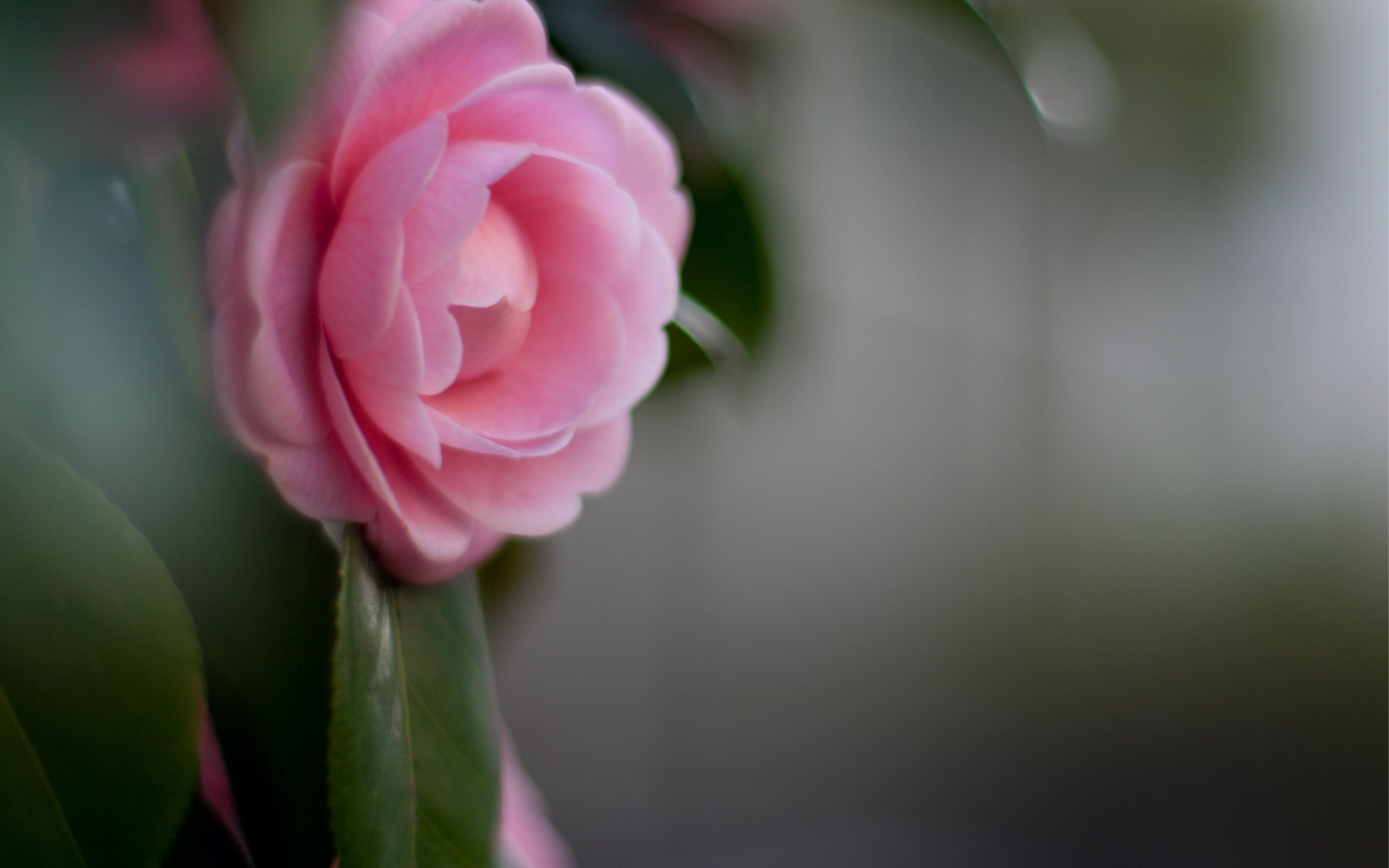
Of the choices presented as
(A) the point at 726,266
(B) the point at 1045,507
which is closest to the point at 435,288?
(A) the point at 726,266

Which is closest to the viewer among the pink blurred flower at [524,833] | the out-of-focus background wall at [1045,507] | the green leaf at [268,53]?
the green leaf at [268,53]

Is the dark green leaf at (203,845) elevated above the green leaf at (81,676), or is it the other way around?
the green leaf at (81,676)

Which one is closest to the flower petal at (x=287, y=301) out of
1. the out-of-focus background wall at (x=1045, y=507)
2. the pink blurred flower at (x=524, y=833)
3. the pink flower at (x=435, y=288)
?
the pink flower at (x=435, y=288)

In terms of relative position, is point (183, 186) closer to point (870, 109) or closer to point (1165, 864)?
point (870, 109)

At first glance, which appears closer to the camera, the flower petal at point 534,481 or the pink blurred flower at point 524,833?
the flower petal at point 534,481

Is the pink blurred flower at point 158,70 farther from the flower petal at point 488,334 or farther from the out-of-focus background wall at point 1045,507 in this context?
the out-of-focus background wall at point 1045,507

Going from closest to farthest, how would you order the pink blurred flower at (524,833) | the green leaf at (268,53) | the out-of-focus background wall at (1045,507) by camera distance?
the green leaf at (268,53)
the pink blurred flower at (524,833)
the out-of-focus background wall at (1045,507)
